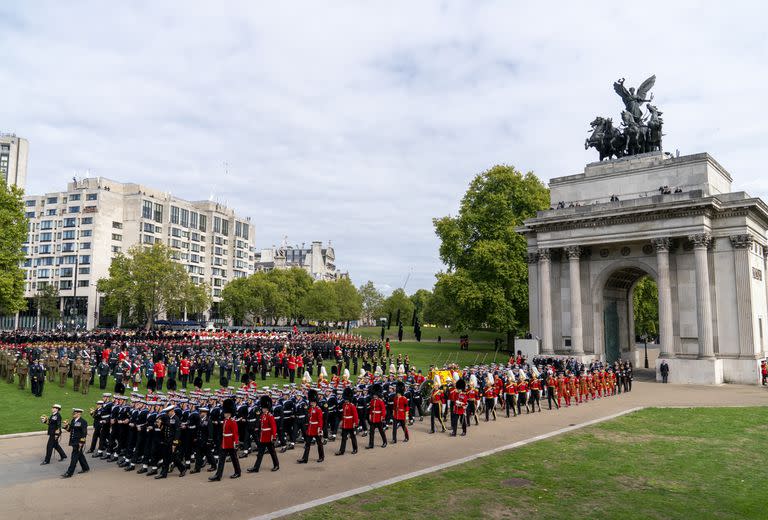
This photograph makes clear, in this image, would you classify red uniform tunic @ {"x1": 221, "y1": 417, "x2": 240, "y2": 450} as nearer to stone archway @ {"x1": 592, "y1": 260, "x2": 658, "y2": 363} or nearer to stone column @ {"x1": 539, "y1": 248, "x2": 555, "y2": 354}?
stone column @ {"x1": 539, "y1": 248, "x2": 555, "y2": 354}

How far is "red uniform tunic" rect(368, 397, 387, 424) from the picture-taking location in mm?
16109

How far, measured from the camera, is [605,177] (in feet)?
130

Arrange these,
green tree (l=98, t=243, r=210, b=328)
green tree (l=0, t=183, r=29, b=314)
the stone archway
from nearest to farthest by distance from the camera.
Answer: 1. the stone archway
2. green tree (l=0, t=183, r=29, b=314)
3. green tree (l=98, t=243, r=210, b=328)

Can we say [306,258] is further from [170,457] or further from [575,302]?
[170,457]

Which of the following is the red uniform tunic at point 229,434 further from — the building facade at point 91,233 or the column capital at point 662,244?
the building facade at point 91,233

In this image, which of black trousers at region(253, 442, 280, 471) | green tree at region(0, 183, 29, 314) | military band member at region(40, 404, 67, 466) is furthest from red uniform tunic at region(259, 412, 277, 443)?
green tree at region(0, 183, 29, 314)

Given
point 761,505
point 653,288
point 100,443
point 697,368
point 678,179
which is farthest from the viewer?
point 653,288

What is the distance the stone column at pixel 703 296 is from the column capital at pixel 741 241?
155 centimetres

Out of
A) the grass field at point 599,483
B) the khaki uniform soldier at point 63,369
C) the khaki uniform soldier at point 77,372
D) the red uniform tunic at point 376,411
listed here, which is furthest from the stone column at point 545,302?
the khaki uniform soldier at point 63,369

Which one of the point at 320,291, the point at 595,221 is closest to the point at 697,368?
the point at 595,221

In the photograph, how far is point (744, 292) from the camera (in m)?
33.7

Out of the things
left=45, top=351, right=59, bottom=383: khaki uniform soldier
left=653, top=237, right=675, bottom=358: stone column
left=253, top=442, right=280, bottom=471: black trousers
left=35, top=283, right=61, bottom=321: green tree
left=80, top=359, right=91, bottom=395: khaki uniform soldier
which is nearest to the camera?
left=253, top=442, right=280, bottom=471: black trousers

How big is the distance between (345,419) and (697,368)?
26221mm

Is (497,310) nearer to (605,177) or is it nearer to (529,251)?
(529,251)
